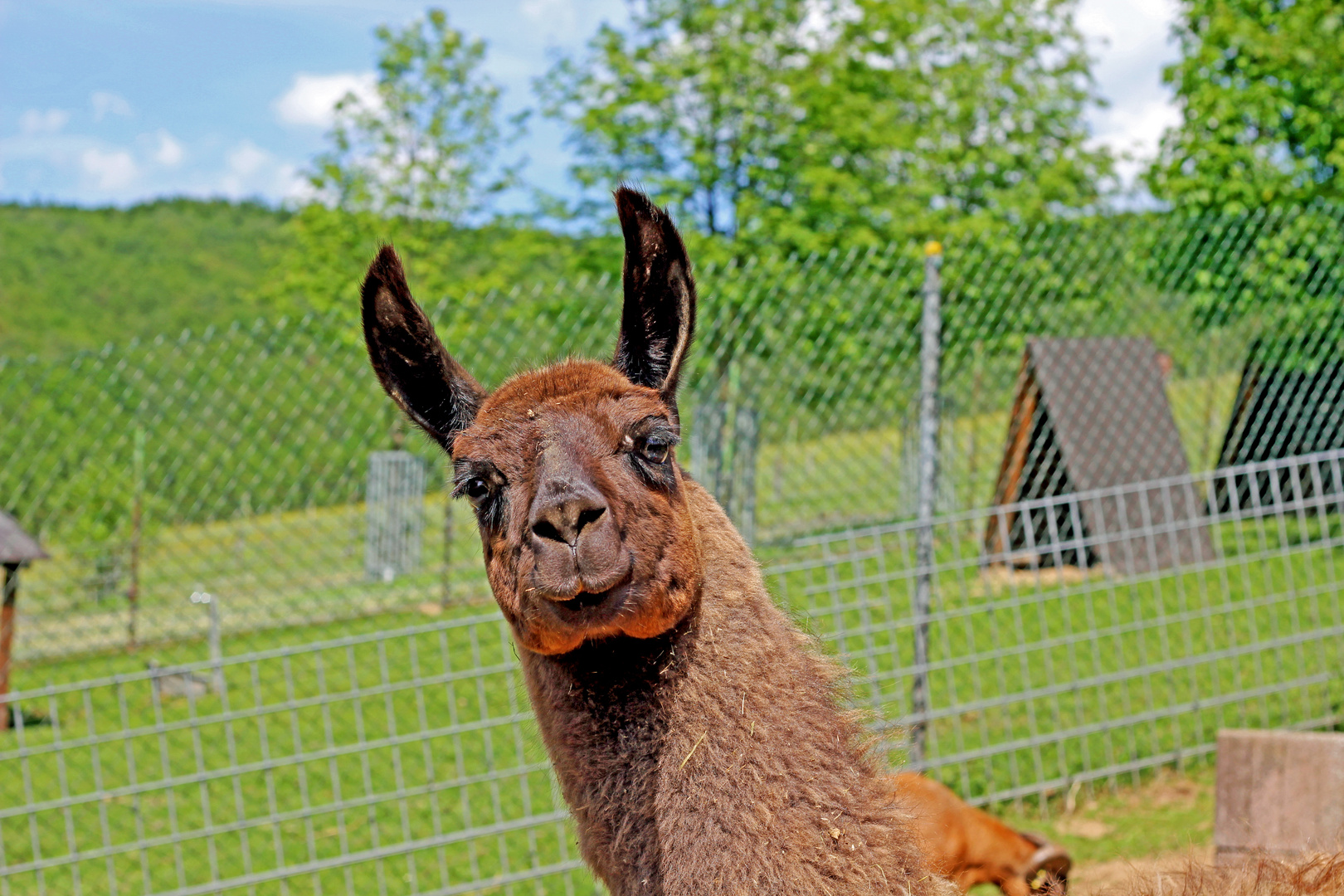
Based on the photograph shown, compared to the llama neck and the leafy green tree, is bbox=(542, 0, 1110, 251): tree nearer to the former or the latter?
the leafy green tree

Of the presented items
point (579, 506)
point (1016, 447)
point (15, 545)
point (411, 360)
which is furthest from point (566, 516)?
point (15, 545)

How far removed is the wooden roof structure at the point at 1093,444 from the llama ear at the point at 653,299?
16.4 feet

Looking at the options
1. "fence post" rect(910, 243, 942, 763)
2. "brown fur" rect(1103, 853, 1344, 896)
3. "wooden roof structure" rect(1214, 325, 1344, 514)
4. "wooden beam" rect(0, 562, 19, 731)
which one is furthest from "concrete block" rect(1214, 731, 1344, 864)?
"wooden beam" rect(0, 562, 19, 731)

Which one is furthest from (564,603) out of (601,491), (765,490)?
(765,490)

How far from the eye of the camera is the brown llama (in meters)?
2.05

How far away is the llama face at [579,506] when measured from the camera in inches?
80.7

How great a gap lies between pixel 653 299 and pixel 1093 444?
7.46 m

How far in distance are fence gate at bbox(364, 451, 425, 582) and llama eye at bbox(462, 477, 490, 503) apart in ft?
23.6

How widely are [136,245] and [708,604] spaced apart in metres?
79.5

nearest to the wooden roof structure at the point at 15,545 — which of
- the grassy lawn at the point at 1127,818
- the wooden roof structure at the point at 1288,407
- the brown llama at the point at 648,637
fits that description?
the grassy lawn at the point at 1127,818

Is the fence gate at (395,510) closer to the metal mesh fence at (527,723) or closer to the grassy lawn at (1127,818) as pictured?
the metal mesh fence at (527,723)

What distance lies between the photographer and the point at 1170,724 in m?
6.91

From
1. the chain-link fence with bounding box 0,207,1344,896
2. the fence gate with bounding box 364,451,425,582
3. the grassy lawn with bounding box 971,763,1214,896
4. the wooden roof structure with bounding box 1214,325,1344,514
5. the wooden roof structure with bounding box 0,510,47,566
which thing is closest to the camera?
the grassy lawn with bounding box 971,763,1214,896

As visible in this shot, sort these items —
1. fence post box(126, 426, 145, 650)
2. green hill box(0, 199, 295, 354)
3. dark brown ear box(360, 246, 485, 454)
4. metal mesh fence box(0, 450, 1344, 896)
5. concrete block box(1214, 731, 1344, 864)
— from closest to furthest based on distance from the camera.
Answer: dark brown ear box(360, 246, 485, 454) → concrete block box(1214, 731, 1344, 864) → metal mesh fence box(0, 450, 1344, 896) → fence post box(126, 426, 145, 650) → green hill box(0, 199, 295, 354)
